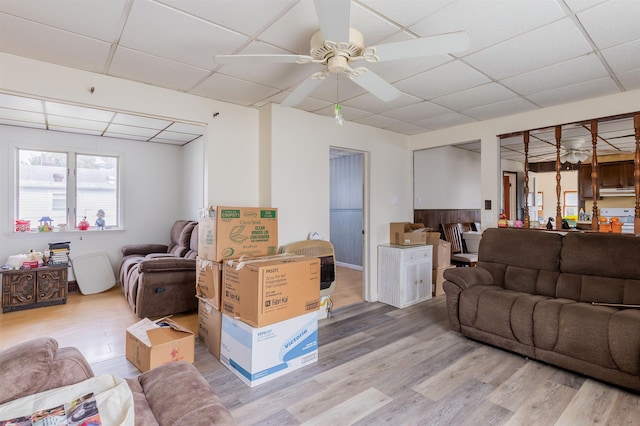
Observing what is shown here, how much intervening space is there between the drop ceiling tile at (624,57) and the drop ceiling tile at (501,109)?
2.81ft

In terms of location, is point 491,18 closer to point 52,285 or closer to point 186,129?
point 186,129

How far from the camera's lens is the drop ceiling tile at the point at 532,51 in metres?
2.14

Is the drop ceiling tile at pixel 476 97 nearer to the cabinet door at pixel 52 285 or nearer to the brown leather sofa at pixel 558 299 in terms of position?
the brown leather sofa at pixel 558 299

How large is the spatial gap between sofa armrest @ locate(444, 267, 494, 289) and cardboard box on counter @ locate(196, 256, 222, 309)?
2321mm

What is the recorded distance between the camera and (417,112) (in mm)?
3879

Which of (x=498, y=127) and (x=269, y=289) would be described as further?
(x=498, y=127)

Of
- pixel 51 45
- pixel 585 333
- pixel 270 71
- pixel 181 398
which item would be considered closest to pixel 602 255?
pixel 585 333

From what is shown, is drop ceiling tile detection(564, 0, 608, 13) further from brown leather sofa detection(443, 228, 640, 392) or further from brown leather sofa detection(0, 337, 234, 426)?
brown leather sofa detection(0, 337, 234, 426)

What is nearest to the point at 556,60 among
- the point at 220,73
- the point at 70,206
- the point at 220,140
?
the point at 220,73

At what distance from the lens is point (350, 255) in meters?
6.95

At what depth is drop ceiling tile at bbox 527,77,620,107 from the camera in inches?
118

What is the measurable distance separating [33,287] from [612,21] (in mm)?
6339

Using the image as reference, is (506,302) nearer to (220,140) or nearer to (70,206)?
(220,140)

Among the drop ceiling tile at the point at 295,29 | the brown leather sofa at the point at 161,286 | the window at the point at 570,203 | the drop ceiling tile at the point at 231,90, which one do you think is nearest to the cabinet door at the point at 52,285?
the brown leather sofa at the point at 161,286
